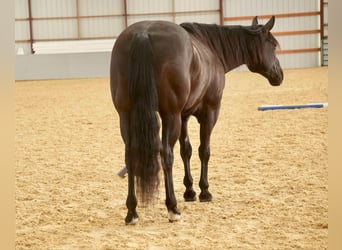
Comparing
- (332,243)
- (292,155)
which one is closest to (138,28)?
(332,243)

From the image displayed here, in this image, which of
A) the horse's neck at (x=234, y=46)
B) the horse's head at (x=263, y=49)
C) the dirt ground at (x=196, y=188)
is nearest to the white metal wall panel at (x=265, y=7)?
the dirt ground at (x=196, y=188)

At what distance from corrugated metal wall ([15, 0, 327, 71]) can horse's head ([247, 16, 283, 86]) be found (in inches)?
735

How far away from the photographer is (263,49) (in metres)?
5.11

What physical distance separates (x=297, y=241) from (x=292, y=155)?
10.7ft

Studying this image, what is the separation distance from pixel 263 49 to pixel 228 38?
0.43 metres

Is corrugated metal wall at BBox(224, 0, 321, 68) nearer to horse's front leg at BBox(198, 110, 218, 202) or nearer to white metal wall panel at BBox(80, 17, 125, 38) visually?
white metal wall panel at BBox(80, 17, 125, 38)

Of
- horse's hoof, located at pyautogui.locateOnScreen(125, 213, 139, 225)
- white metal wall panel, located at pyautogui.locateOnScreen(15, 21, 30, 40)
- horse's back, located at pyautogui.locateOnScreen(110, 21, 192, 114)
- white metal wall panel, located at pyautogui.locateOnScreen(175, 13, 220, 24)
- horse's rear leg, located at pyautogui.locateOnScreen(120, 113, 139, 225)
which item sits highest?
white metal wall panel, located at pyautogui.locateOnScreen(175, 13, 220, 24)

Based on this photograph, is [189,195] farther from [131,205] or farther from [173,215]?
[131,205]

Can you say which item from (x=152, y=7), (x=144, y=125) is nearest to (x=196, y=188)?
(x=144, y=125)

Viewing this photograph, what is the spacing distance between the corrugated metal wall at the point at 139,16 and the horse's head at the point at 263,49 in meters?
18.7

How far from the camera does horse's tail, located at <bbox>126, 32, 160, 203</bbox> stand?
355 centimetres

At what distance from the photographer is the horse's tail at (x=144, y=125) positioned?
3.55 m

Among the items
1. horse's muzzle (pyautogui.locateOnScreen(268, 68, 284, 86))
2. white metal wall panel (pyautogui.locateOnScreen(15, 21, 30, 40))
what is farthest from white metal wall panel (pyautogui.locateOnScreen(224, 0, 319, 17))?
horse's muzzle (pyautogui.locateOnScreen(268, 68, 284, 86))

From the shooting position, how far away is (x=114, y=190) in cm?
520
